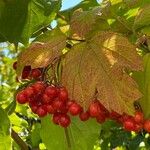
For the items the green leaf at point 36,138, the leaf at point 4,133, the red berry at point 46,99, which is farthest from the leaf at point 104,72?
the green leaf at point 36,138

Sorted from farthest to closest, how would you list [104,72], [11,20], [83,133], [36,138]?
[36,138] → [83,133] → [11,20] → [104,72]

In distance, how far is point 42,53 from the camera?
1.46m

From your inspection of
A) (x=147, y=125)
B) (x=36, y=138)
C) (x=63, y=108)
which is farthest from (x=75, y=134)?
(x=36, y=138)

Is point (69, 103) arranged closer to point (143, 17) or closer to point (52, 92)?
point (52, 92)

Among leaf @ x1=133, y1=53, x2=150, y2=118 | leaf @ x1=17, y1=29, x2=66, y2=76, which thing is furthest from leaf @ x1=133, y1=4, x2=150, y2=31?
leaf @ x1=17, y1=29, x2=66, y2=76

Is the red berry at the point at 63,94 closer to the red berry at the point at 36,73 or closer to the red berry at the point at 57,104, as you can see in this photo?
the red berry at the point at 57,104

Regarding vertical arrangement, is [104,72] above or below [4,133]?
above

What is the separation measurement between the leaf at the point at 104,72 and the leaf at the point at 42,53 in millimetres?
45

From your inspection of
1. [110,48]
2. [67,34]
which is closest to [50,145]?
[67,34]

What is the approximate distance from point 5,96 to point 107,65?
6.73 ft

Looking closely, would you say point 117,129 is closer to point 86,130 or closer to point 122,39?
point 86,130

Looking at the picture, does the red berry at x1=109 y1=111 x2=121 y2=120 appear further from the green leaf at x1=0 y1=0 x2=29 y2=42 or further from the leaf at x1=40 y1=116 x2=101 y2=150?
the green leaf at x1=0 y1=0 x2=29 y2=42

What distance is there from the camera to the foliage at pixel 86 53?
136 cm

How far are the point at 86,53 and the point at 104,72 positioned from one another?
0.35ft
